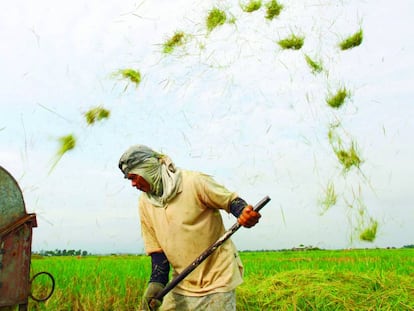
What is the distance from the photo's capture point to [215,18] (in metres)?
4.66

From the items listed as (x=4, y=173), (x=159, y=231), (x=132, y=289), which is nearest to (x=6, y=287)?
(x=4, y=173)

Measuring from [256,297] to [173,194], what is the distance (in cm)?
173

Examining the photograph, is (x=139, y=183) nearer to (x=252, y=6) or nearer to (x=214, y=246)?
(x=214, y=246)

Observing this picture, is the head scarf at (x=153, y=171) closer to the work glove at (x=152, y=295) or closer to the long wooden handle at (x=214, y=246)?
the long wooden handle at (x=214, y=246)

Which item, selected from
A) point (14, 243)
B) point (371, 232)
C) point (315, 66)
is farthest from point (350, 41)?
point (14, 243)

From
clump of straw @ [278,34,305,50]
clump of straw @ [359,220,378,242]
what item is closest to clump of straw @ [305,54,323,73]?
clump of straw @ [278,34,305,50]

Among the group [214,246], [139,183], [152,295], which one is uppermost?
[139,183]

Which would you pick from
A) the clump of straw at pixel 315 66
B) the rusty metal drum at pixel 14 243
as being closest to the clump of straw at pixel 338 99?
the clump of straw at pixel 315 66

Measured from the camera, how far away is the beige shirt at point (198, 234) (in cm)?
291

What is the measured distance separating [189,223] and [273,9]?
8.78 feet

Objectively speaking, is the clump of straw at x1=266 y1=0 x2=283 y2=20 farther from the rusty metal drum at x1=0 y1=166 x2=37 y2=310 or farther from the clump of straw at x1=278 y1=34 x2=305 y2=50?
the rusty metal drum at x1=0 y1=166 x2=37 y2=310

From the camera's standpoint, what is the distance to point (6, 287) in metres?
2.96

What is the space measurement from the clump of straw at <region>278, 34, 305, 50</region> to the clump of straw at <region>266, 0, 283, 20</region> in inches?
10.0

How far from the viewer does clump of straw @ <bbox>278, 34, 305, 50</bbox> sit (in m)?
4.81
